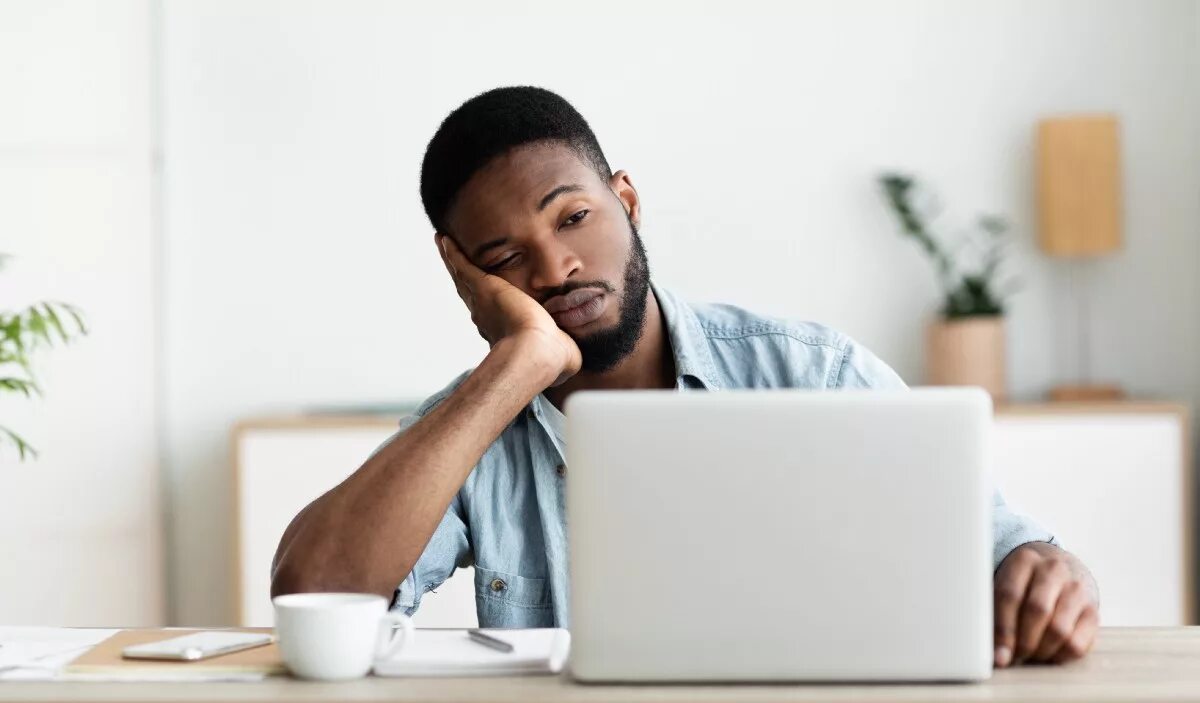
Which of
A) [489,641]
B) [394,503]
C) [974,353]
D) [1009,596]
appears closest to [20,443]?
[394,503]

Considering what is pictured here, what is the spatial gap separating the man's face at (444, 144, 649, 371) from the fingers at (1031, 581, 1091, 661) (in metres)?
0.75

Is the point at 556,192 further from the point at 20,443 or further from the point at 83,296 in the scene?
the point at 83,296

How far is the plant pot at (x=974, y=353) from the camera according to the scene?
3279 mm

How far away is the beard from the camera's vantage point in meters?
1.74

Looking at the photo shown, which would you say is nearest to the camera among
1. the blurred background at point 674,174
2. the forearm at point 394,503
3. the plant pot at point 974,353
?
the forearm at point 394,503

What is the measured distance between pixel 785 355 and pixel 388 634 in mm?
840

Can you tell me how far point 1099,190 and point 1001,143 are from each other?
0.96 feet

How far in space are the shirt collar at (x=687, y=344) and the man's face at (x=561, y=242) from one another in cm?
6

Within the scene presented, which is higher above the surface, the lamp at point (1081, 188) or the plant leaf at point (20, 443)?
the lamp at point (1081, 188)

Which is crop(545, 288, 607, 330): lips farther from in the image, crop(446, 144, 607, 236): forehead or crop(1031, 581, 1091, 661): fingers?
crop(1031, 581, 1091, 661): fingers

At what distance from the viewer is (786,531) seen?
98 cm

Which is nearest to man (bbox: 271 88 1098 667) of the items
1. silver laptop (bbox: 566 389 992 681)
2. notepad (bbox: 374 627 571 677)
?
notepad (bbox: 374 627 571 677)

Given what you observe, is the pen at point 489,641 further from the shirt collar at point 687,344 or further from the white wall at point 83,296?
the white wall at point 83,296

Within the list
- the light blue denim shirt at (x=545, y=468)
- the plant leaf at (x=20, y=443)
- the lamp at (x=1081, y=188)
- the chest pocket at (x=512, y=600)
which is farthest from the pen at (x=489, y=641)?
the lamp at (x=1081, y=188)
